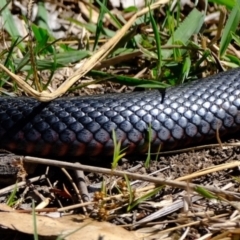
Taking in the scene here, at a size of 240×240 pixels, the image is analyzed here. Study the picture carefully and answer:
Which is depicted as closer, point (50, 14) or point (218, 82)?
point (218, 82)

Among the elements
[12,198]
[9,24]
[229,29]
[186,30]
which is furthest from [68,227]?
[9,24]

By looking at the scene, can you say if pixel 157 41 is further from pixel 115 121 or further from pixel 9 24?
pixel 9 24

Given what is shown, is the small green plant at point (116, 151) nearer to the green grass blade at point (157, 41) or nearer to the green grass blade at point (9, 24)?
the green grass blade at point (157, 41)

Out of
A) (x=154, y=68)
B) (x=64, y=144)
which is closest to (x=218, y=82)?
(x=154, y=68)

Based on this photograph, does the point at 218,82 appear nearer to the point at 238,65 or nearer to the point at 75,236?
the point at 238,65

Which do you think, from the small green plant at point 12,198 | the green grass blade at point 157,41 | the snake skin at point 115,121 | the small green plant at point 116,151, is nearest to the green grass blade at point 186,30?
the green grass blade at point 157,41
